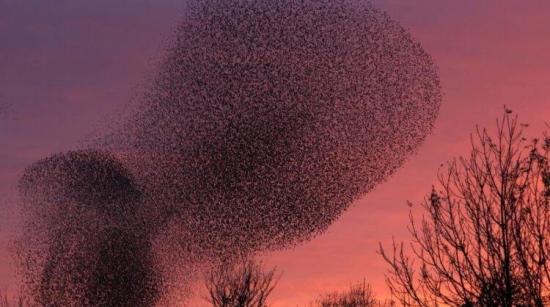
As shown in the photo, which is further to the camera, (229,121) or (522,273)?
(229,121)

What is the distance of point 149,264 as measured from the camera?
1515 inches

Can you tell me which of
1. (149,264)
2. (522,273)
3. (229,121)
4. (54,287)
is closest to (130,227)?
(149,264)

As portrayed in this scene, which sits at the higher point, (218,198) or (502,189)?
(218,198)

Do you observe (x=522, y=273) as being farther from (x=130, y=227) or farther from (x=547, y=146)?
(x=130, y=227)

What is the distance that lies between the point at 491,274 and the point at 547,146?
9.13ft

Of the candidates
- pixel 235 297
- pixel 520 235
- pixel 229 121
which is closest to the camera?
pixel 520 235

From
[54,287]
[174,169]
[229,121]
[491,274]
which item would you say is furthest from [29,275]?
[491,274]

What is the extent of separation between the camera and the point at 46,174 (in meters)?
40.8

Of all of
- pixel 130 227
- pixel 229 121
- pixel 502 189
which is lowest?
pixel 502 189

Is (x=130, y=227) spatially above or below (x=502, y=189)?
above

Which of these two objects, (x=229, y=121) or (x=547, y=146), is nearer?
(x=547, y=146)

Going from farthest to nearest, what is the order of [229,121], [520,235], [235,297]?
[235,297]
[229,121]
[520,235]

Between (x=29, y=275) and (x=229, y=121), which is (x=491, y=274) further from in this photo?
(x=29, y=275)

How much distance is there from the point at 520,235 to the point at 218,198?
22.9 m
